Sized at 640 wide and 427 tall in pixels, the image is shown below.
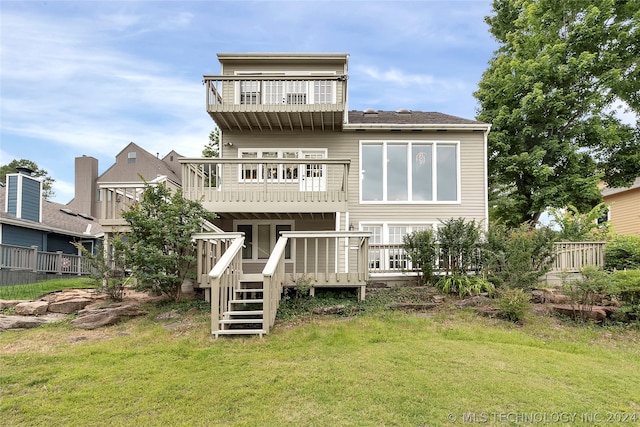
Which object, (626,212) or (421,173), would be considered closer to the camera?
(421,173)

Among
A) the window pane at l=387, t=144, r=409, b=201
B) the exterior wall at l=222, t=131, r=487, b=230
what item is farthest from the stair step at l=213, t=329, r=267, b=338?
the window pane at l=387, t=144, r=409, b=201

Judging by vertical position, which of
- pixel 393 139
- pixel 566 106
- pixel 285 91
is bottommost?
pixel 393 139

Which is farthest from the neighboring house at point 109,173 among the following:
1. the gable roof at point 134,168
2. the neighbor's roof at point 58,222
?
the neighbor's roof at point 58,222

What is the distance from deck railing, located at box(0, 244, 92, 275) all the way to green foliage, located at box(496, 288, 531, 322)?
478 inches

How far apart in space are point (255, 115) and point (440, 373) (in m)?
9.35

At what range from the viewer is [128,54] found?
47.1 ft

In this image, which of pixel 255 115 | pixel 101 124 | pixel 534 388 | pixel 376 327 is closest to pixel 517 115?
pixel 255 115

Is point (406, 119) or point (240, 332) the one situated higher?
point (406, 119)

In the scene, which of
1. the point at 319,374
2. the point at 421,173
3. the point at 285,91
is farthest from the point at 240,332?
the point at 421,173

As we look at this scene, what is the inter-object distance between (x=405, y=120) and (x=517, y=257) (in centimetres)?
665

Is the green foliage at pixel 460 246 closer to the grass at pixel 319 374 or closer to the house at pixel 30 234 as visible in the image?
the grass at pixel 319 374

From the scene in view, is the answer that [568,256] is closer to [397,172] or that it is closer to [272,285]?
[397,172]

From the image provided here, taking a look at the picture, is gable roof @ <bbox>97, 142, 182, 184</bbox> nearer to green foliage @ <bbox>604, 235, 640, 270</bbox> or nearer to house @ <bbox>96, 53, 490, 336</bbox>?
house @ <bbox>96, 53, 490, 336</bbox>

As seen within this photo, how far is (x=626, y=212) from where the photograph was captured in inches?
776
